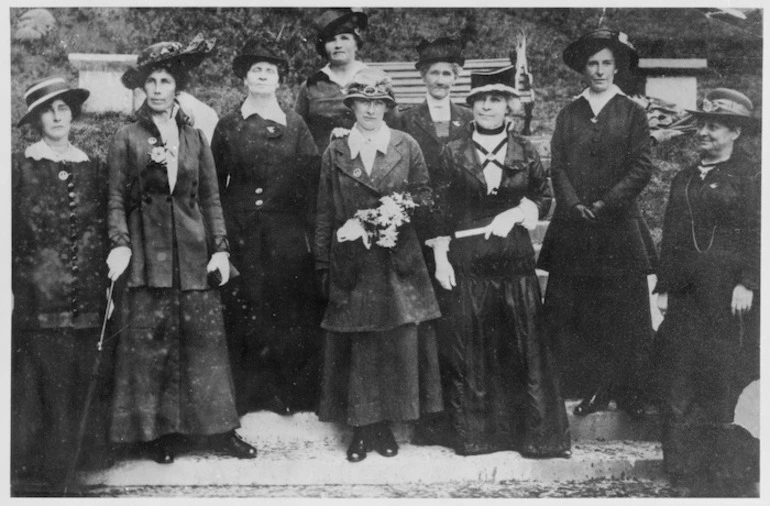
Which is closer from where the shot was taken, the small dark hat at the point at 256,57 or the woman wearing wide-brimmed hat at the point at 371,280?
the woman wearing wide-brimmed hat at the point at 371,280

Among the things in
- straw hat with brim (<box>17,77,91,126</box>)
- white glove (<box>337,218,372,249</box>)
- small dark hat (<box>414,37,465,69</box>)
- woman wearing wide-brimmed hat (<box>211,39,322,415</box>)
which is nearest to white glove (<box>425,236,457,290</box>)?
white glove (<box>337,218,372,249</box>)

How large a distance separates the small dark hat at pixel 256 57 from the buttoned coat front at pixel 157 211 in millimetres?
529

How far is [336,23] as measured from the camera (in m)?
5.14

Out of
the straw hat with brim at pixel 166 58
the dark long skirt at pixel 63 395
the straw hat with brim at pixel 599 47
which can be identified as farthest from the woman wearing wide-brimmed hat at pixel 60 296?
the straw hat with brim at pixel 599 47

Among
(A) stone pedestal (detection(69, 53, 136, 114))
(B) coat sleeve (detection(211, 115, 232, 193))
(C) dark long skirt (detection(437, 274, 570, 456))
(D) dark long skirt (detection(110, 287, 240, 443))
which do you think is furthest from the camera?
(A) stone pedestal (detection(69, 53, 136, 114))

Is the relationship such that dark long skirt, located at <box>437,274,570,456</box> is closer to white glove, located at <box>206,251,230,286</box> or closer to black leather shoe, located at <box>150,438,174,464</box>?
white glove, located at <box>206,251,230,286</box>

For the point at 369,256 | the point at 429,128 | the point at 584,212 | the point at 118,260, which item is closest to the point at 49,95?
the point at 118,260

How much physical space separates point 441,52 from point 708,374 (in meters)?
2.64

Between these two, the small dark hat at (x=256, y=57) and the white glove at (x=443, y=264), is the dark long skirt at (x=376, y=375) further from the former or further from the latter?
the small dark hat at (x=256, y=57)

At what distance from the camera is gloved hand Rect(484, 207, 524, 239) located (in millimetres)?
4863

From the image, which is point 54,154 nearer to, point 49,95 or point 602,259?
point 49,95

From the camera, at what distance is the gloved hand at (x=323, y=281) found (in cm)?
486

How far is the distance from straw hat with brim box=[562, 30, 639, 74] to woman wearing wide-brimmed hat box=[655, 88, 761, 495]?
0.68 metres

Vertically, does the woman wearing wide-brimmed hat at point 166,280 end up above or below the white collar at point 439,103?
below
